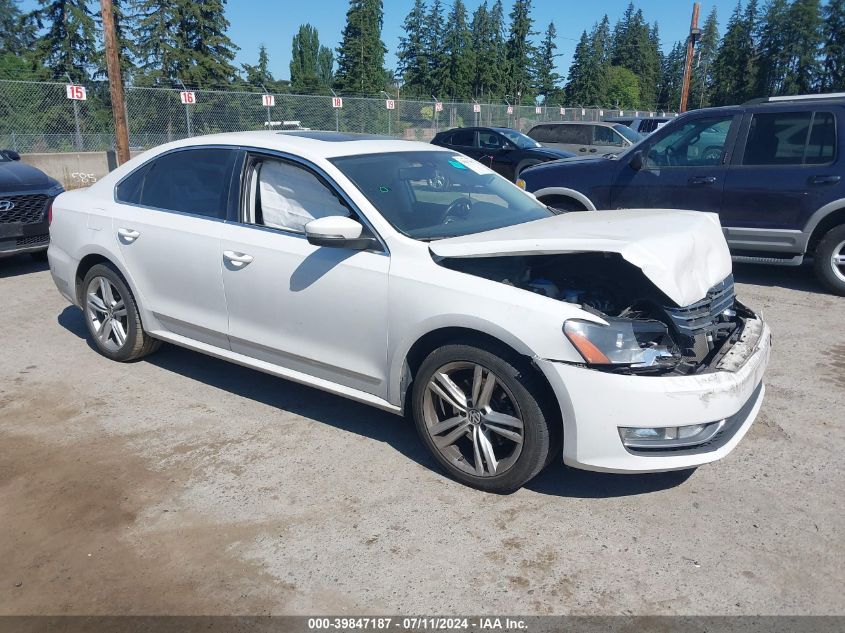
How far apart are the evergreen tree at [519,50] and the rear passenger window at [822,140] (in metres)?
71.2

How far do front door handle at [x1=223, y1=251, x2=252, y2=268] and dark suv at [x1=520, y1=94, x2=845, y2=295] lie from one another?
5025 millimetres

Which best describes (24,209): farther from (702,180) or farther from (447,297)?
(702,180)

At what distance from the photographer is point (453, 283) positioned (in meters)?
3.48

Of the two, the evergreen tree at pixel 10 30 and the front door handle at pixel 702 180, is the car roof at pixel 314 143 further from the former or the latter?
the evergreen tree at pixel 10 30

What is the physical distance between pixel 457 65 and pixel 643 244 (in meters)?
71.4

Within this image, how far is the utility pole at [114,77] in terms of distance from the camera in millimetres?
14953

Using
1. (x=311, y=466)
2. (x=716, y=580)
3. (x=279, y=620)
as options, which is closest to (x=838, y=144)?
(x=716, y=580)

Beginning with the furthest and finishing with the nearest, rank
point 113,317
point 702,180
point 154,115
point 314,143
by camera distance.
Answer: point 154,115 → point 702,180 → point 113,317 → point 314,143

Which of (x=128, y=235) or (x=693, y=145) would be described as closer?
(x=128, y=235)

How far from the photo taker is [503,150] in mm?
16812

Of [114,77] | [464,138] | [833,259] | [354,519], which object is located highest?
[114,77]

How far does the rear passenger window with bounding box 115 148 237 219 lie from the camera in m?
4.53

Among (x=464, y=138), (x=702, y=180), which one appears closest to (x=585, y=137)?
(x=464, y=138)

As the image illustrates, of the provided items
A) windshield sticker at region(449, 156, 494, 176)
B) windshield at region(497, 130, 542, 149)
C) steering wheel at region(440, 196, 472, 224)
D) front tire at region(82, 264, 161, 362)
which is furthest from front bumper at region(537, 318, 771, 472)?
windshield at region(497, 130, 542, 149)
